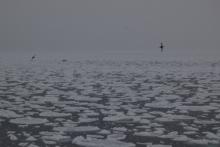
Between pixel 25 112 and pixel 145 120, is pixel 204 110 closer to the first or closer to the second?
pixel 145 120

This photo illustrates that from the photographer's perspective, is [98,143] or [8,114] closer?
[98,143]

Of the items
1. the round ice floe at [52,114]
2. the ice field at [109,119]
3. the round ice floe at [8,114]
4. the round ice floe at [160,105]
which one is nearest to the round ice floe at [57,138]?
the ice field at [109,119]

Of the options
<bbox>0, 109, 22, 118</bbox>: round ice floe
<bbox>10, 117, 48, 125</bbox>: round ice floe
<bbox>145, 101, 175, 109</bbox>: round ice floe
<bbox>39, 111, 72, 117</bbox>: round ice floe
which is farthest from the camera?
<bbox>145, 101, 175, 109</bbox>: round ice floe

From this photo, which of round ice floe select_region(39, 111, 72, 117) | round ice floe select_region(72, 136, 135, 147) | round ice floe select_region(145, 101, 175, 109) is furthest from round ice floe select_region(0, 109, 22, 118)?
round ice floe select_region(145, 101, 175, 109)

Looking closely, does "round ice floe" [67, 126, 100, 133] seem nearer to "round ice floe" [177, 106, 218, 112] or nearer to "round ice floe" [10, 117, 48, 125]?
"round ice floe" [10, 117, 48, 125]

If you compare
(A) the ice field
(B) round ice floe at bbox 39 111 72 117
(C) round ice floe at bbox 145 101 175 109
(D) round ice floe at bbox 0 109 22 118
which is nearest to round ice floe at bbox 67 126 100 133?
(A) the ice field

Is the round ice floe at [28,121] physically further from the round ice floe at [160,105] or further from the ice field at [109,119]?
the round ice floe at [160,105]

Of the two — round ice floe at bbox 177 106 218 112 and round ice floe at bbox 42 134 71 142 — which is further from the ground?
round ice floe at bbox 42 134 71 142

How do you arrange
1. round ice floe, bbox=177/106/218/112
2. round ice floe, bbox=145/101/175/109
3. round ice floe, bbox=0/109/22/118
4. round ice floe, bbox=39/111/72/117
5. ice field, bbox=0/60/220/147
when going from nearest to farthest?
1. ice field, bbox=0/60/220/147
2. round ice floe, bbox=0/109/22/118
3. round ice floe, bbox=39/111/72/117
4. round ice floe, bbox=177/106/218/112
5. round ice floe, bbox=145/101/175/109

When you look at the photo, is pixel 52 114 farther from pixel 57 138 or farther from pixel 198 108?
pixel 198 108

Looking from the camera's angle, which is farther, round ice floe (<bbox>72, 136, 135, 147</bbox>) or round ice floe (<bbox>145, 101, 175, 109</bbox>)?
round ice floe (<bbox>145, 101, 175, 109</bbox>)

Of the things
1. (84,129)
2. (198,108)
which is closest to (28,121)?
(84,129)

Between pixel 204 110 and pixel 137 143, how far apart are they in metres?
4.07

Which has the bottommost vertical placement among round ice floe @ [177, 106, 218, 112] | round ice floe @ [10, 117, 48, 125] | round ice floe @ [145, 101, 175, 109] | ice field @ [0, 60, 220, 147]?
round ice floe @ [177, 106, 218, 112]
